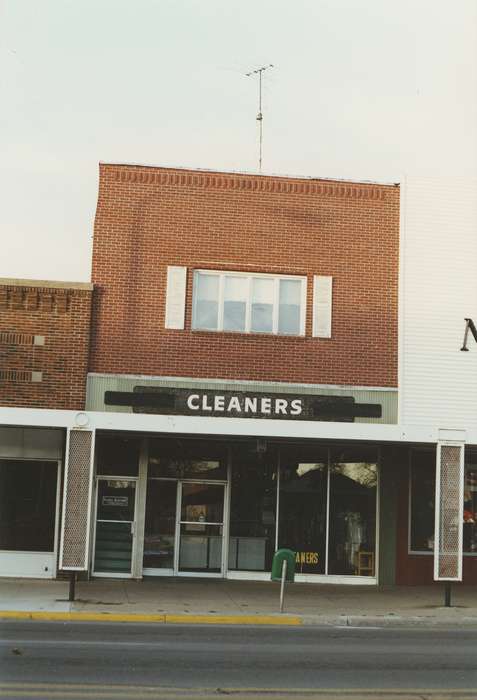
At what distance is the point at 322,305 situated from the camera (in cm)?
2109

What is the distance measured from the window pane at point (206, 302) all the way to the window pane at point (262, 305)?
77 cm

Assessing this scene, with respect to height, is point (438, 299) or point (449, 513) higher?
point (438, 299)

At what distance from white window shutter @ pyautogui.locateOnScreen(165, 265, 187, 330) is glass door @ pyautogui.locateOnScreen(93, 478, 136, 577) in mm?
3509

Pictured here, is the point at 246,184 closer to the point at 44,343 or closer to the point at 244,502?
the point at 44,343

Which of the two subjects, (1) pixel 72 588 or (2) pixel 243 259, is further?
(2) pixel 243 259

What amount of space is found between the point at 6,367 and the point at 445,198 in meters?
9.69

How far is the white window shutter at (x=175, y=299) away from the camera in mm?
20703

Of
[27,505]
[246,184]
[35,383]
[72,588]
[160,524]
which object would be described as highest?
[246,184]

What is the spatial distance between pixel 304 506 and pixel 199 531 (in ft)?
7.52

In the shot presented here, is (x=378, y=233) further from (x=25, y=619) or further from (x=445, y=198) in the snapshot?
(x=25, y=619)

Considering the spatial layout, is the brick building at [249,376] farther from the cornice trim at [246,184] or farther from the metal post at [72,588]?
the metal post at [72,588]

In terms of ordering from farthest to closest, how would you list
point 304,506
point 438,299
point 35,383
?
1. point 304,506
2. point 438,299
3. point 35,383

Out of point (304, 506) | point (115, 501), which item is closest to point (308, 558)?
point (304, 506)

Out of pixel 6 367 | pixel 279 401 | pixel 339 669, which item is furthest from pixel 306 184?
pixel 339 669
